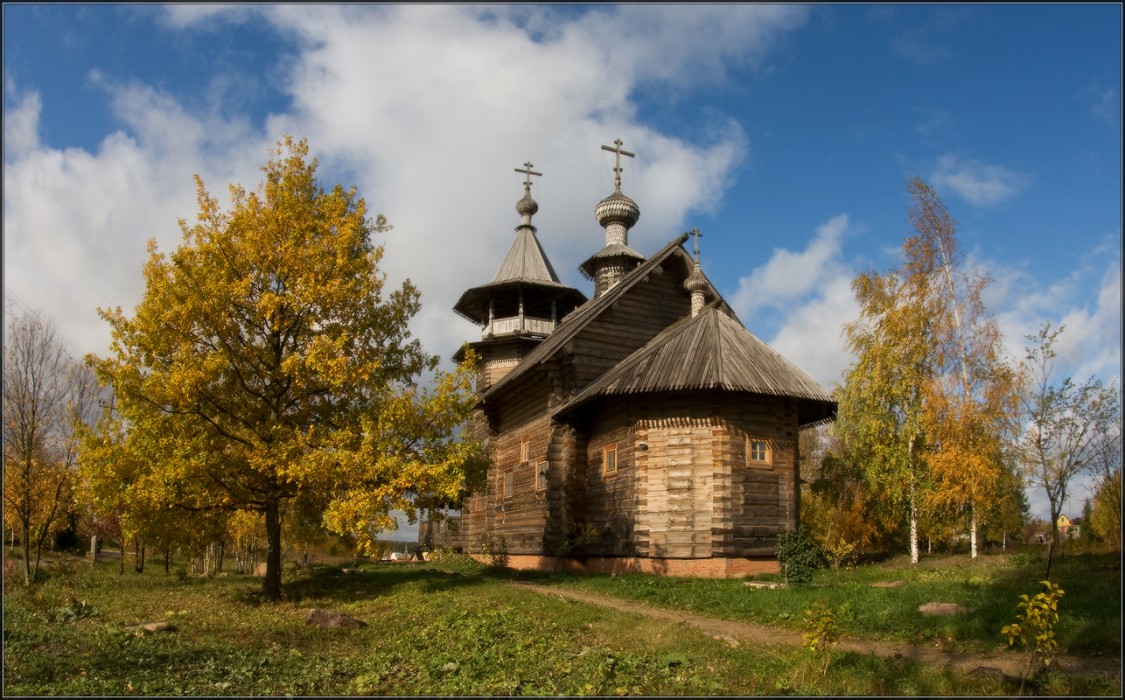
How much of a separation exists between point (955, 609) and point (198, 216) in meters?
15.8

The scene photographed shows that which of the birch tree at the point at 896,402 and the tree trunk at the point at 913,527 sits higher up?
the birch tree at the point at 896,402

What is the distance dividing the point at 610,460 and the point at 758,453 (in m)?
4.31

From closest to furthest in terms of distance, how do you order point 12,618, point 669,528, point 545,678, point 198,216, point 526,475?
point 545,678 → point 12,618 → point 198,216 → point 669,528 → point 526,475

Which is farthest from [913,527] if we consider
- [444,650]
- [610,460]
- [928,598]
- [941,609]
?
[444,650]

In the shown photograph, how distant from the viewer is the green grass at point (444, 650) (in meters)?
8.53

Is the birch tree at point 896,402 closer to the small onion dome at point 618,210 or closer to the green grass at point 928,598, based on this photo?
the green grass at point 928,598

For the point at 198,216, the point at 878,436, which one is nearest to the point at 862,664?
the point at 198,216

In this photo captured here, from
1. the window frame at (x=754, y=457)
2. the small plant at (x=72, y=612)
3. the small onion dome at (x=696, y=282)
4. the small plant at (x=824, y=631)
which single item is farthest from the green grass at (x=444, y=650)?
the small onion dome at (x=696, y=282)

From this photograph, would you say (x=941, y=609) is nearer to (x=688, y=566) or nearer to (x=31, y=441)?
(x=688, y=566)

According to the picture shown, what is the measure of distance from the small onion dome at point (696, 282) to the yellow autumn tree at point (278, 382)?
35.5ft

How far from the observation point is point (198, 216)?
16.1 meters

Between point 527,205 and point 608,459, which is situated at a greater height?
point 527,205

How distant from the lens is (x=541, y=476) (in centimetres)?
2530

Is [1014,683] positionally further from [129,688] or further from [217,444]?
[217,444]
